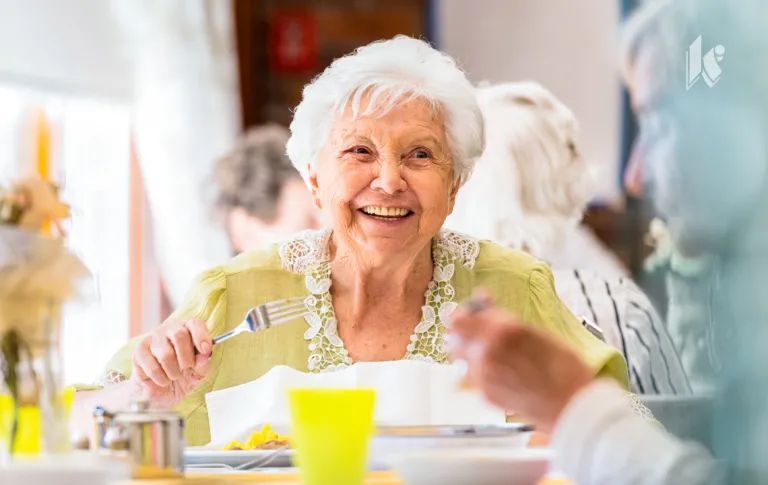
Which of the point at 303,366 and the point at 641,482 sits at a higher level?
the point at 303,366

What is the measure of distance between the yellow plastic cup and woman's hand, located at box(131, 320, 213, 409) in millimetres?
623

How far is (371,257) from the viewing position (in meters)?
2.12

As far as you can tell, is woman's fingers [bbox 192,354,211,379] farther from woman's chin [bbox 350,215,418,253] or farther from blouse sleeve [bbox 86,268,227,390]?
woman's chin [bbox 350,215,418,253]

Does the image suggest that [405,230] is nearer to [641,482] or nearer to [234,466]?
[234,466]

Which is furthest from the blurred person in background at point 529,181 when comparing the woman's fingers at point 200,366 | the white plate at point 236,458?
the white plate at point 236,458

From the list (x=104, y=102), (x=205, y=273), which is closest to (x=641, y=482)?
(x=205, y=273)

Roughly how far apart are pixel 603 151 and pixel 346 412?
14.6 feet

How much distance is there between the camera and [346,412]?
1110 mm

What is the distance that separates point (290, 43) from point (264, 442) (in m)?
4.08

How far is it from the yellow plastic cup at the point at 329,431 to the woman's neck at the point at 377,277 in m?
1.00

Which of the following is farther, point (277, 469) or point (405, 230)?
point (405, 230)

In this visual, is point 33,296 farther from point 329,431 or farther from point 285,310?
point 285,310

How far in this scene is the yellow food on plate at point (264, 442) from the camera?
5.11 ft

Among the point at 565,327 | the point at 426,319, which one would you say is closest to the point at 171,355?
the point at 426,319
